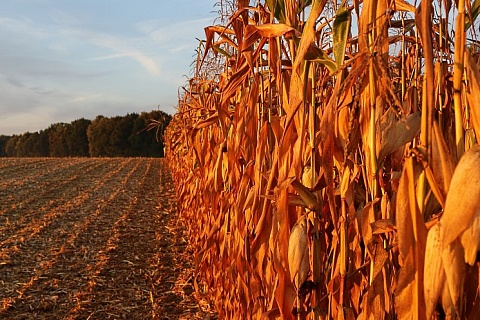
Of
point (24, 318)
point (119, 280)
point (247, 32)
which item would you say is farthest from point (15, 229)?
point (247, 32)

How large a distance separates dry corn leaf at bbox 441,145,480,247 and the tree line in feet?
117

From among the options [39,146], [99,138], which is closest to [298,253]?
[99,138]

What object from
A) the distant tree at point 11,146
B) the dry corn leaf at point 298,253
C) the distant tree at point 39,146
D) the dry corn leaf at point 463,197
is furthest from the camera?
the distant tree at point 11,146

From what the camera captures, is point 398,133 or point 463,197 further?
point 398,133

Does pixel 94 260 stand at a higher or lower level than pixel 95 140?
lower

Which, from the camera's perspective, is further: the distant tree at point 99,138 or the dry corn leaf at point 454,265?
the distant tree at point 99,138

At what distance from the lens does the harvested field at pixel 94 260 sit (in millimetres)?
3754

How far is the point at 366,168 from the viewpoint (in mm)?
1098

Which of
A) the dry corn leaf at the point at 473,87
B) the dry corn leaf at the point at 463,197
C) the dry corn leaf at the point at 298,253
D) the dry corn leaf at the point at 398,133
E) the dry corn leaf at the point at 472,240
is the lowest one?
the dry corn leaf at the point at 298,253

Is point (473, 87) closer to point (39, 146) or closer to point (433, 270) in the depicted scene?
point (433, 270)

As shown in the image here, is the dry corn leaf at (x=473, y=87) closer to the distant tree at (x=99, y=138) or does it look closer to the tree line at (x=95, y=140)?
the tree line at (x=95, y=140)

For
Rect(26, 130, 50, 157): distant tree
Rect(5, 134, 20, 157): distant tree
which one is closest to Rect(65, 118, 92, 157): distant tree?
Rect(26, 130, 50, 157): distant tree

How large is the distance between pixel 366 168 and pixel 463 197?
447mm

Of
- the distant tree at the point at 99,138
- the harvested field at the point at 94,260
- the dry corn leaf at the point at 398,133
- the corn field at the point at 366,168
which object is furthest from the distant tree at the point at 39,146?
the dry corn leaf at the point at 398,133
